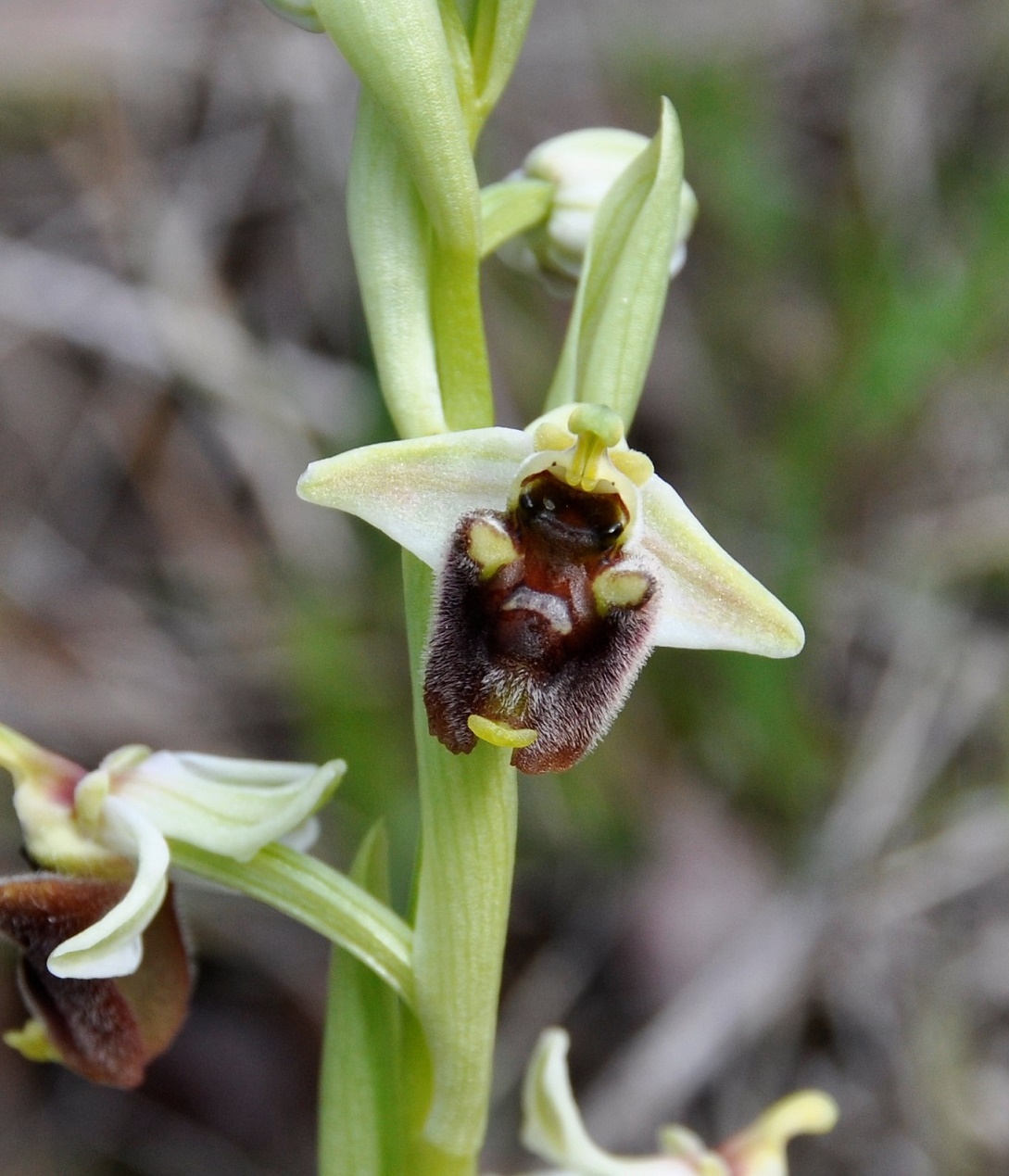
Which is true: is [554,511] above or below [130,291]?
below

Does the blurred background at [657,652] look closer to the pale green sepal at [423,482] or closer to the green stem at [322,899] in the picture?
the green stem at [322,899]

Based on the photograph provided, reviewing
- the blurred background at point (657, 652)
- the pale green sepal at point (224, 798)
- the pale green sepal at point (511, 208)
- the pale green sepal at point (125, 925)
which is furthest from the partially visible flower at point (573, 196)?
the blurred background at point (657, 652)

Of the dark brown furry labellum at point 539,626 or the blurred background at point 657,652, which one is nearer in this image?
the dark brown furry labellum at point 539,626

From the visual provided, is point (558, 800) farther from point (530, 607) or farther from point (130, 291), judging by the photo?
point (530, 607)

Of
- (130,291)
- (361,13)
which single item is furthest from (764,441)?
(361,13)

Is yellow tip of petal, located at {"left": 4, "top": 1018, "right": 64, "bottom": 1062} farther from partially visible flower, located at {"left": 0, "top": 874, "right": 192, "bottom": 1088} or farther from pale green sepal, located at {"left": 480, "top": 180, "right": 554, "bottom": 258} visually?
pale green sepal, located at {"left": 480, "top": 180, "right": 554, "bottom": 258}

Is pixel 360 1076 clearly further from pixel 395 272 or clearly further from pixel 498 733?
pixel 395 272

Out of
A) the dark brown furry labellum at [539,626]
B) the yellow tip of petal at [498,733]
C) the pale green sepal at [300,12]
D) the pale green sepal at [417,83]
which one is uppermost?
the pale green sepal at [300,12]

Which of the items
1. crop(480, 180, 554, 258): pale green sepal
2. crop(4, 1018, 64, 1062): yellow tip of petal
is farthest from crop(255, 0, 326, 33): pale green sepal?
crop(4, 1018, 64, 1062): yellow tip of petal

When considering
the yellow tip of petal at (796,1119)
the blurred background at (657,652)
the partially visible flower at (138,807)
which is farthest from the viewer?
the blurred background at (657,652)
